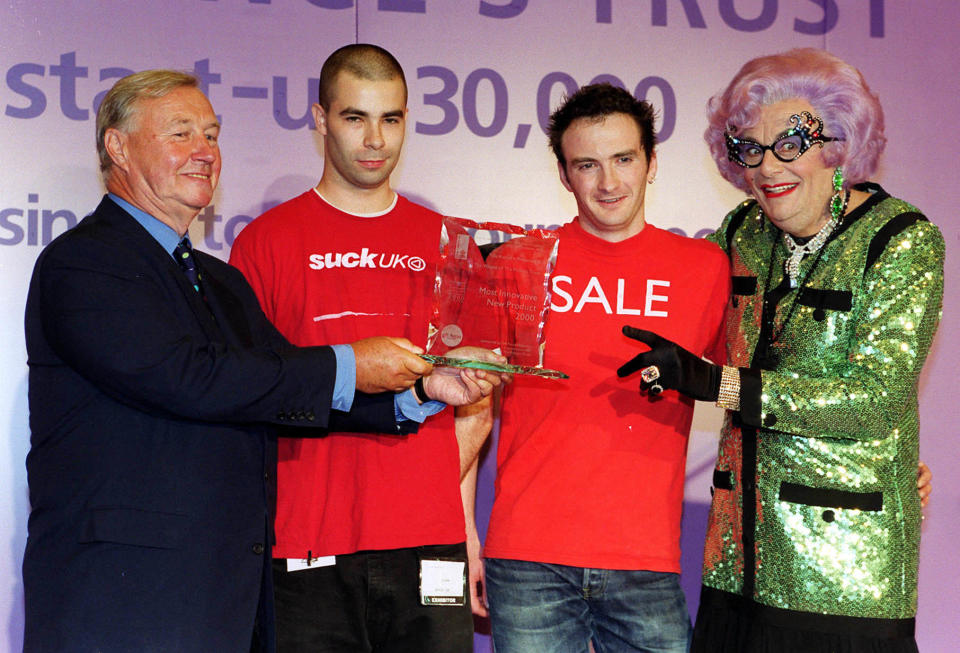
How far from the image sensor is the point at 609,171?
2.98m

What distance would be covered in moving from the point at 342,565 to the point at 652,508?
87cm


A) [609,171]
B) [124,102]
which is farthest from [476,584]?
[124,102]

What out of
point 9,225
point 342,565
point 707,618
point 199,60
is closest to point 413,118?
point 199,60

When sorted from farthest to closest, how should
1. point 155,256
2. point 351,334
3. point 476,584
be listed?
point 476,584 → point 351,334 → point 155,256

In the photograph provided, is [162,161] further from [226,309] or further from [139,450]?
[139,450]

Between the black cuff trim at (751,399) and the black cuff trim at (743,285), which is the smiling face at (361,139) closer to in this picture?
the black cuff trim at (743,285)

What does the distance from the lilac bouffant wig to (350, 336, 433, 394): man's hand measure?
113 cm

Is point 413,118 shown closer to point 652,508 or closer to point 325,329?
point 325,329

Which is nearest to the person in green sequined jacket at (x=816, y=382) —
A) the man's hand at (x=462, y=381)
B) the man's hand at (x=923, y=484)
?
the man's hand at (x=923, y=484)

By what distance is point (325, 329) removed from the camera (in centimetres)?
302

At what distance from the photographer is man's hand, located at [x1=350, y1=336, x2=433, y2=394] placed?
2.66 meters

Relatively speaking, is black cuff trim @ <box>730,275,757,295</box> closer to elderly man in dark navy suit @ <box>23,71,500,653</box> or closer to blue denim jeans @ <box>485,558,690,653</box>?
blue denim jeans @ <box>485,558,690,653</box>

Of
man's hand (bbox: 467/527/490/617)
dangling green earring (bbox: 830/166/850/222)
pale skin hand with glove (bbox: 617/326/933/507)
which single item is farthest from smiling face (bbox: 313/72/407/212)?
dangling green earring (bbox: 830/166/850/222)

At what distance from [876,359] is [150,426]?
177 cm
